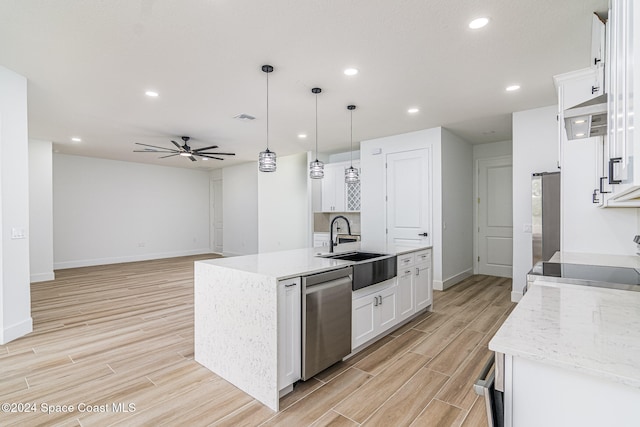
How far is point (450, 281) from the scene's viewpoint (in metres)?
5.31

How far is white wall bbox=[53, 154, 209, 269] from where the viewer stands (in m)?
7.34

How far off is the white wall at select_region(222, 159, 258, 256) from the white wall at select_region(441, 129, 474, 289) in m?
5.03

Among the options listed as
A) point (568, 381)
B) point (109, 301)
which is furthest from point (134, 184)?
point (568, 381)

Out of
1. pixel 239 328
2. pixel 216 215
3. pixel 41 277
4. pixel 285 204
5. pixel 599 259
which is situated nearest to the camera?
pixel 239 328

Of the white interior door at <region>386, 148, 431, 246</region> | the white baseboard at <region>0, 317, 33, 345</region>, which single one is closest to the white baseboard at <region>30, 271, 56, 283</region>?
the white baseboard at <region>0, 317, 33, 345</region>

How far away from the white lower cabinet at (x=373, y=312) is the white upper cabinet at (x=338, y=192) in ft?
11.7

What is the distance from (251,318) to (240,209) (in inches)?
280

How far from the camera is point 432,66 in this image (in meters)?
2.99

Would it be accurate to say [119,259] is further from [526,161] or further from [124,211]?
[526,161]

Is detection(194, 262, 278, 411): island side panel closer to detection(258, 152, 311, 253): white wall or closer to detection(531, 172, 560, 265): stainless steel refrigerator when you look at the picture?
detection(531, 172, 560, 265): stainless steel refrigerator

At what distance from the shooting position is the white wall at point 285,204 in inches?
298

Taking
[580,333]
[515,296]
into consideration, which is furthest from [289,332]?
[515,296]

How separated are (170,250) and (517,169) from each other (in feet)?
29.3

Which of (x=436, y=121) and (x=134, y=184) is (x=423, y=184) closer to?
(x=436, y=121)
